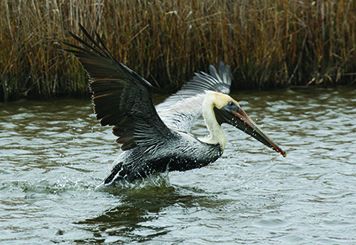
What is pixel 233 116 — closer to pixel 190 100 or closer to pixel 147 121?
pixel 190 100

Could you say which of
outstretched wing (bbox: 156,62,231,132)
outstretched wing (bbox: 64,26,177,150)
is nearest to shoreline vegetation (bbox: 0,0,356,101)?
outstretched wing (bbox: 156,62,231,132)

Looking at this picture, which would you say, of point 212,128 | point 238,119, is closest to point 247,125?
point 238,119

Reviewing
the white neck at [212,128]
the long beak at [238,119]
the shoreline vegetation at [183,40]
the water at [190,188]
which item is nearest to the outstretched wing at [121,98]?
the white neck at [212,128]

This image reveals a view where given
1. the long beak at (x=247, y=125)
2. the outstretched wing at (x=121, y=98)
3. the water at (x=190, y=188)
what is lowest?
the water at (x=190, y=188)

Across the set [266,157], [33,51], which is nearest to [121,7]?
[33,51]

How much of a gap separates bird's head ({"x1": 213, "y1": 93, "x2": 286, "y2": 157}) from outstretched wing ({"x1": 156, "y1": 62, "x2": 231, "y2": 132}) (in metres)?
0.42

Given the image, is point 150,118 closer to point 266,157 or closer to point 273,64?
point 266,157

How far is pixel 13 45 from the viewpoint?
11.6m

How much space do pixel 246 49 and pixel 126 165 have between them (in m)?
4.39

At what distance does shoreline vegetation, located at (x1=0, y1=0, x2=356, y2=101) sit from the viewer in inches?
459

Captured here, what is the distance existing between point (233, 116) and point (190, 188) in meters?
0.80

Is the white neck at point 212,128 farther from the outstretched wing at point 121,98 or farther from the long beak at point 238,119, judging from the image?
the outstretched wing at point 121,98

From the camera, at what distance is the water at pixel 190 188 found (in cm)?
679

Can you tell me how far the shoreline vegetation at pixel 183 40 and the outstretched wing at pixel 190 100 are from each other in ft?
8.41
